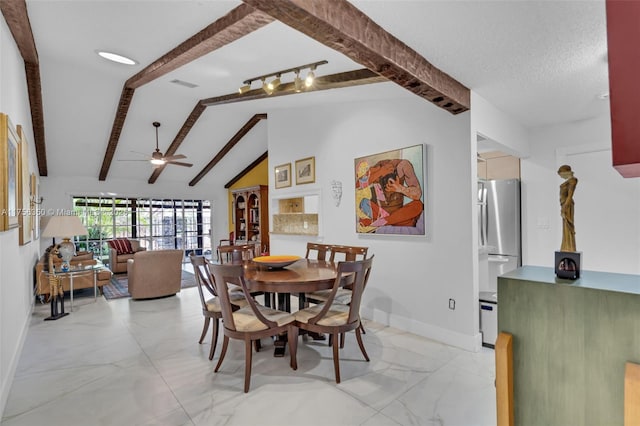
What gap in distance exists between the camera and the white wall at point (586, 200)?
356cm

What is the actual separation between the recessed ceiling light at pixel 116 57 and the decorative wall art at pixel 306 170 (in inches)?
96.8

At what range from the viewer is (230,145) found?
775 cm

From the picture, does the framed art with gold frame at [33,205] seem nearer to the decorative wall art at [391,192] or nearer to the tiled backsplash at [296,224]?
the tiled backsplash at [296,224]

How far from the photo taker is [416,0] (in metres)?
1.77

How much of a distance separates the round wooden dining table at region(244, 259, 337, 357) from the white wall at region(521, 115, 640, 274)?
9.10 feet

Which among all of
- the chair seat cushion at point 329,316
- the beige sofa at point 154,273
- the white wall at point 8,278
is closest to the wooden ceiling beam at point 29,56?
the white wall at point 8,278

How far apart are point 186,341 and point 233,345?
1.81 feet

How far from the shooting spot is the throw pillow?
24.8 feet

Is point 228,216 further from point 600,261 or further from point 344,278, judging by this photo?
point 600,261

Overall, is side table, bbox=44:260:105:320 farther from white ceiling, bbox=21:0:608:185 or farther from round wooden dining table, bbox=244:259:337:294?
round wooden dining table, bbox=244:259:337:294

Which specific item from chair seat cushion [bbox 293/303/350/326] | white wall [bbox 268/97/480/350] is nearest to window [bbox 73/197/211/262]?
white wall [bbox 268/97/480/350]

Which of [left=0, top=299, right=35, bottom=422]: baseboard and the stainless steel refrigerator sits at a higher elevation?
the stainless steel refrigerator

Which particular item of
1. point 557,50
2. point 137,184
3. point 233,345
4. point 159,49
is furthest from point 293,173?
point 137,184

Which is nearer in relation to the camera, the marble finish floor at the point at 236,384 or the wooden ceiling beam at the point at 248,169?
the marble finish floor at the point at 236,384
